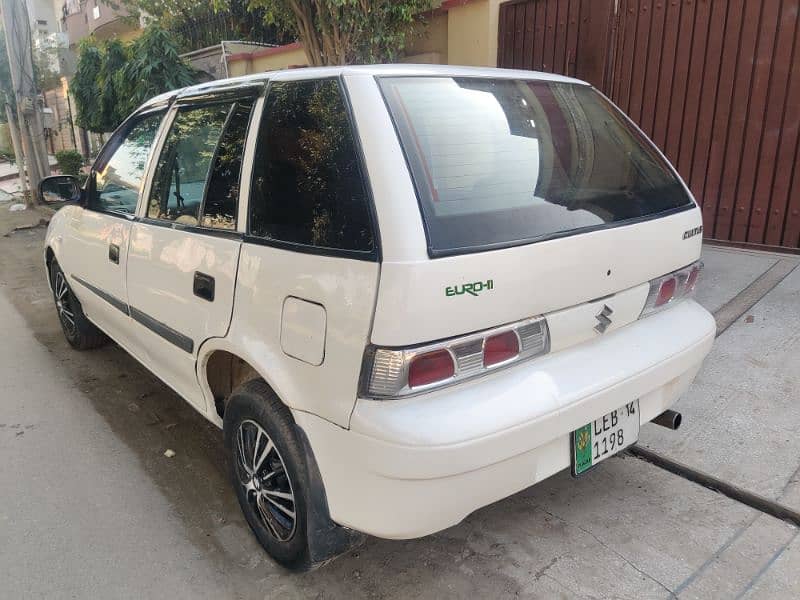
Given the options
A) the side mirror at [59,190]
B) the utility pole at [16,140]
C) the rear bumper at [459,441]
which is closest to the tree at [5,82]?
the utility pole at [16,140]

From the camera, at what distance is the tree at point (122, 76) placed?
30.0ft

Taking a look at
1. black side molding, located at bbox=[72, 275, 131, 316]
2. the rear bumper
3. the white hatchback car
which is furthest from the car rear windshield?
black side molding, located at bbox=[72, 275, 131, 316]

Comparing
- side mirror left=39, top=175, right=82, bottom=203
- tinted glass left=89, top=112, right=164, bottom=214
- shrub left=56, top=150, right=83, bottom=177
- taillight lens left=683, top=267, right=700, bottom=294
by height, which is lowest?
shrub left=56, top=150, right=83, bottom=177

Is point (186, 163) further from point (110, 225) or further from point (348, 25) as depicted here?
point (348, 25)

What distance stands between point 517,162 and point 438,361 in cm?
84

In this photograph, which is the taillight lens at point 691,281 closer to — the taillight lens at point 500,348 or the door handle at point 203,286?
the taillight lens at point 500,348

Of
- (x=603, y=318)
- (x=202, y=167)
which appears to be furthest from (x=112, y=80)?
(x=603, y=318)

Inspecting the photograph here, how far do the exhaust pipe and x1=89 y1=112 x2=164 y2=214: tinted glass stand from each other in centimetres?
271

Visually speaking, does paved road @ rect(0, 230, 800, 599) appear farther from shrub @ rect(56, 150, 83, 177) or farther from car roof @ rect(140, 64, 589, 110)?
shrub @ rect(56, 150, 83, 177)

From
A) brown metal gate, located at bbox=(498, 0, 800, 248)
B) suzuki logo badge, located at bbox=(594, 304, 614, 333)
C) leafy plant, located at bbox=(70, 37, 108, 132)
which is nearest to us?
suzuki logo badge, located at bbox=(594, 304, 614, 333)

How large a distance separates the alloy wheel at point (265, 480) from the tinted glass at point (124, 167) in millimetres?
1479

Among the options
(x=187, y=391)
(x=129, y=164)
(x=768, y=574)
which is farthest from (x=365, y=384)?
(x=129, y=164)

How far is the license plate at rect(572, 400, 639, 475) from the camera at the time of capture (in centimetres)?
223

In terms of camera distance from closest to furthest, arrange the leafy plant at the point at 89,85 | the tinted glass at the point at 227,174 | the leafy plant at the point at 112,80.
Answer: the tinted glass at the point at 227,174 < the leafy plant at the point at 112,80 < the leafy plant at the point at 89,85
